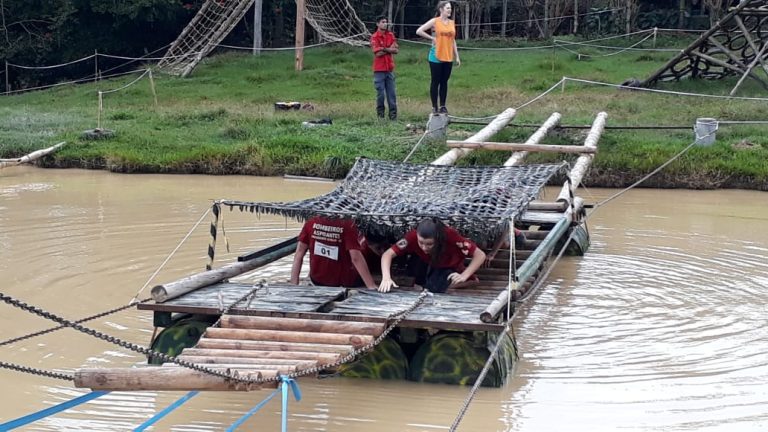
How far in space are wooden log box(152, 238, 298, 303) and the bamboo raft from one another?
10mm

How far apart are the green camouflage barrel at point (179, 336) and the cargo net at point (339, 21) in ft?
64.0

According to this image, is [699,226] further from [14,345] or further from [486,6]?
[486,6]

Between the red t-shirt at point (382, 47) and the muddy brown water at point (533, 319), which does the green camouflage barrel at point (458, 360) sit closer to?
the muddy brown water at point (533, 319)

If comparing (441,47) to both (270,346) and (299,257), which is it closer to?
(299,257)

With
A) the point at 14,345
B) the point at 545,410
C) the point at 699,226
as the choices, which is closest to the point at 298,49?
the point at 699,226

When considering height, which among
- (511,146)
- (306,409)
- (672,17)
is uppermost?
(672,17)

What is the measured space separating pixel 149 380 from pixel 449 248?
11.7 feet

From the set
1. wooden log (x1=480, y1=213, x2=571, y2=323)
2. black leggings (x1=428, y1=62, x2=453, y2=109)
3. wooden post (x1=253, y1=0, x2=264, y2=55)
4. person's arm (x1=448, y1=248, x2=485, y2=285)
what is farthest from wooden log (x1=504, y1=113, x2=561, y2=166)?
wooden post (x1=253, y1=0, x2=264, y2=55)

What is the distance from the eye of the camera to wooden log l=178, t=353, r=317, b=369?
618cm

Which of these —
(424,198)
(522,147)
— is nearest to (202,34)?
(522,147)

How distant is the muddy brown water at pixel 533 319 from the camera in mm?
6988

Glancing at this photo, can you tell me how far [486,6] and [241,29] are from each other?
23.2 feet

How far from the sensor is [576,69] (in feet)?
78.4

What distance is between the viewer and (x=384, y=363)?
7586 mm
